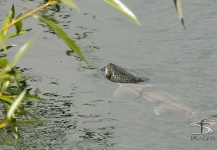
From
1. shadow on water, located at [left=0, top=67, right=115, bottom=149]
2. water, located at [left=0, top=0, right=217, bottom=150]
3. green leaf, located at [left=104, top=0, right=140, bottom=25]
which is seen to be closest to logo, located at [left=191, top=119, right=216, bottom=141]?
water, located at [left=0, top=0, right=217, bottom=150]

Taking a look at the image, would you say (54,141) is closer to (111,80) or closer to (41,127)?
(41,127)

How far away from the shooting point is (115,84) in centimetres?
671

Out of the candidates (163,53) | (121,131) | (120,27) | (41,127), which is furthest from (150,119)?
(120,27)

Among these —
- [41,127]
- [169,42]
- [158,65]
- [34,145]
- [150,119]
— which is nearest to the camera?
[34,145]

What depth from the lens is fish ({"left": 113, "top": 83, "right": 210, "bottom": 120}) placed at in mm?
5805

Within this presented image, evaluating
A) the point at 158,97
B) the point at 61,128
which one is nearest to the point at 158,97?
the point at 158,97

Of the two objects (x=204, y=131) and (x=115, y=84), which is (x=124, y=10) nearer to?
(x=204, y=131)

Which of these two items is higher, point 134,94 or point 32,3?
point 32,3

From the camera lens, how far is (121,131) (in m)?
5.26

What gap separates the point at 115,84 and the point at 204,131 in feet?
5.02

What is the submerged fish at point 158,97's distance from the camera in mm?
5809

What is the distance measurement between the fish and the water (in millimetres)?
63

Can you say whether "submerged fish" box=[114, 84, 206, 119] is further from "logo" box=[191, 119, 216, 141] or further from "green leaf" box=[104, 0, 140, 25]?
"green leaf" box=[104, 0, 140, 25]

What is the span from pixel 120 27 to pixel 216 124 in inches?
102
